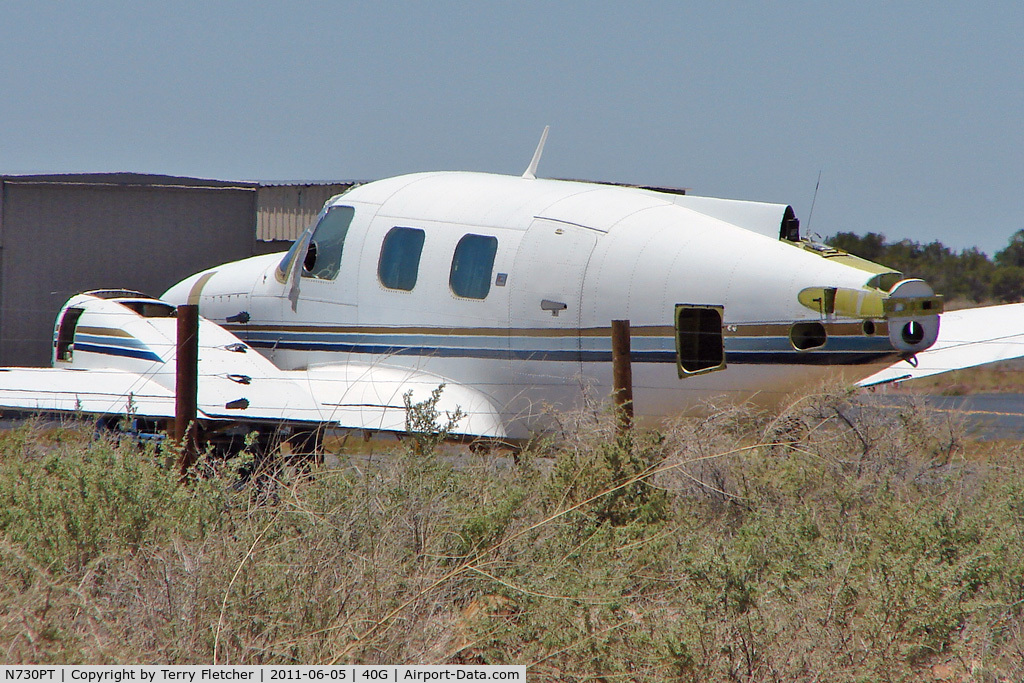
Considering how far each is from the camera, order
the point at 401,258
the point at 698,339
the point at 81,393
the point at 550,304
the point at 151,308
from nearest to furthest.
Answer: the point at 698,339
the point at 550,304
the point at 81,393
the point at 401,258
the point at 151,308

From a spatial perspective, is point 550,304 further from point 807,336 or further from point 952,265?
point 952,265

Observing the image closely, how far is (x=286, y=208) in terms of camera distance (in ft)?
83.5

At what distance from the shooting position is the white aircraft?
761cm

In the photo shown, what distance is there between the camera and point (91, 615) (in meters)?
4.78

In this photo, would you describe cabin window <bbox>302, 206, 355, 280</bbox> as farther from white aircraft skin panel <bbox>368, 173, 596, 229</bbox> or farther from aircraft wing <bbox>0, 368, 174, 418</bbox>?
aircraft wing <bbox>0, 368, 174, 418</bbox>

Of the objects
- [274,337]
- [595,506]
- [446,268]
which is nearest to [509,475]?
[595,506]

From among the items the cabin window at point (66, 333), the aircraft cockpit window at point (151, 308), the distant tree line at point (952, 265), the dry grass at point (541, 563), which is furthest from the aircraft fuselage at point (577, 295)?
the distant tree line at point (952, 265)

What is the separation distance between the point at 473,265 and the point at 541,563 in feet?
12.7

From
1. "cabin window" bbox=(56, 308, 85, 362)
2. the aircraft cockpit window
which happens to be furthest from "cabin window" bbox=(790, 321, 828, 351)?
"cabin window" bbox=(56, 308, 85, 362)

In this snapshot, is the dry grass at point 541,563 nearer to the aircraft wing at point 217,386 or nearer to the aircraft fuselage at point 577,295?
the aircraft fuselage at point 577,295

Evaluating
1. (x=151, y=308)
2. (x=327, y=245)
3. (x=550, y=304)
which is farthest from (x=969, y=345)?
(x=151, y=308)

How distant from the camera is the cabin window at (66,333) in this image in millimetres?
10812

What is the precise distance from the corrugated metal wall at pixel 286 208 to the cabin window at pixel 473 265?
16.7 meters

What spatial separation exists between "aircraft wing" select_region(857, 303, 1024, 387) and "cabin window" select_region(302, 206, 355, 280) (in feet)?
16.8
